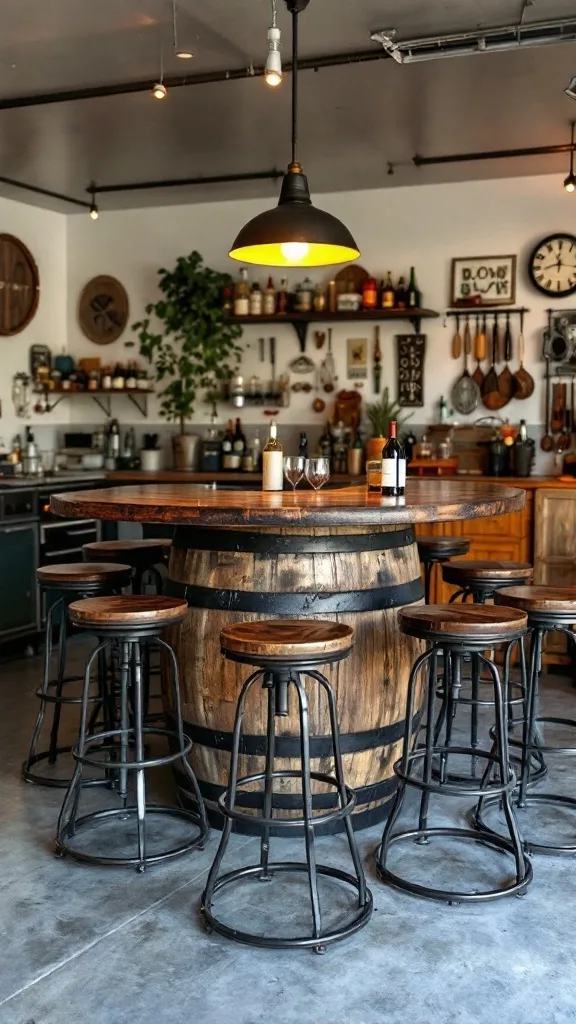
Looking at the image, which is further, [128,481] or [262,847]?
[128,481]

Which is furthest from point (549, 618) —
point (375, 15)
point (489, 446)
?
point (489, 446)

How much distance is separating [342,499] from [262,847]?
1.12 m

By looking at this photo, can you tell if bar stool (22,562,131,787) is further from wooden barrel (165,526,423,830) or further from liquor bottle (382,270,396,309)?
liquor bottle (382,270,396,309)

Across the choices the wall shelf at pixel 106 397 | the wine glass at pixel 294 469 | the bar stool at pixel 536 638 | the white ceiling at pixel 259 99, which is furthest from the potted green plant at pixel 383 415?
the bar stool at pixel 536 638

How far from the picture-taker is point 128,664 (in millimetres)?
3246

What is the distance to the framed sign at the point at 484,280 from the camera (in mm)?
6574

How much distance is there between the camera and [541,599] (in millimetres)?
3354

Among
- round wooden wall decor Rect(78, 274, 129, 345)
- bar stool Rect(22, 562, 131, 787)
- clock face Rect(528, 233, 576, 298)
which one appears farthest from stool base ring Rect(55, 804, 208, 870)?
round wooden wall decor Rect(78, 274, 129, 345)

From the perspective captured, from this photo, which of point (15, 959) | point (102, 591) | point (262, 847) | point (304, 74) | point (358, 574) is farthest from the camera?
point (304, 74)

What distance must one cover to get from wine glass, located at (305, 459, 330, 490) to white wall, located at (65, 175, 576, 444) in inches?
128

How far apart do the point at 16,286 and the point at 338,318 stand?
2345mm

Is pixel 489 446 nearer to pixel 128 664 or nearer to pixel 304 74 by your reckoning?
pixel 304 74

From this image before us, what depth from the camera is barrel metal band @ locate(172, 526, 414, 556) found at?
3195 mm

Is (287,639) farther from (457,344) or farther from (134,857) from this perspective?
(457,344)
